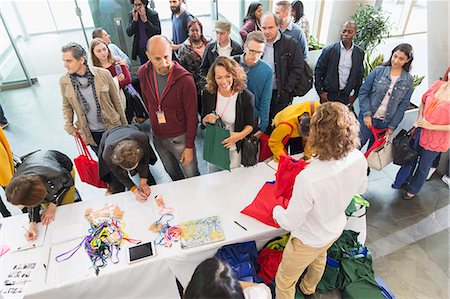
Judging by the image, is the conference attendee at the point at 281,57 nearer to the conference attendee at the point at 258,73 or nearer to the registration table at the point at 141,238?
the conference attendee at the point at 258,73

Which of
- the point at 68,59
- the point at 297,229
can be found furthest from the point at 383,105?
the point at 68,59

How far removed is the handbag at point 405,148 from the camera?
302 centimetres

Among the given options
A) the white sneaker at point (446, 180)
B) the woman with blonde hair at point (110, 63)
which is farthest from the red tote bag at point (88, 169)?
the white sneaker at point (446, 180)

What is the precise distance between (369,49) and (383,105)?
209 cm

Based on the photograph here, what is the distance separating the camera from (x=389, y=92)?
3.04 m

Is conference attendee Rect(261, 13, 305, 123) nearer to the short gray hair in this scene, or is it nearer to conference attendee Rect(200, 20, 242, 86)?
conference attendee Rect(200, 20, 242, 86)

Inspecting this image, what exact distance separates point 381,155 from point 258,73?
1446mm

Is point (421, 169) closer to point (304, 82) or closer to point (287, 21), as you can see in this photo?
point (304, 82)

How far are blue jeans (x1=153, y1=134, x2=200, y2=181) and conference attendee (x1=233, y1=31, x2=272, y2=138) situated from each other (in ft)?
2.11

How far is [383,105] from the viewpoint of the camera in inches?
123

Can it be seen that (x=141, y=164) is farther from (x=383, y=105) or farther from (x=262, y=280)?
(x=383, y=105)

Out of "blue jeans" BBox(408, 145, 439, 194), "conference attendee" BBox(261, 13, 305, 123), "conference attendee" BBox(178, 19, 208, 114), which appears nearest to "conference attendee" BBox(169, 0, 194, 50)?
"conference attendee" BBox(178, 19, 208, 114)

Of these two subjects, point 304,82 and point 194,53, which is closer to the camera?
point 304,82

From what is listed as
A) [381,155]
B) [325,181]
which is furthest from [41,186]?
[381,155]
